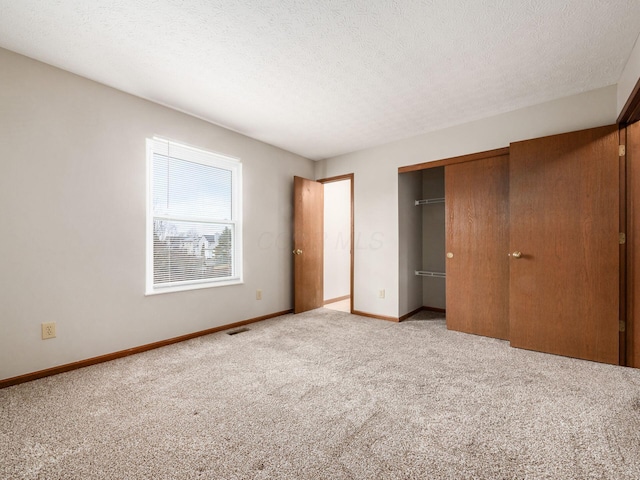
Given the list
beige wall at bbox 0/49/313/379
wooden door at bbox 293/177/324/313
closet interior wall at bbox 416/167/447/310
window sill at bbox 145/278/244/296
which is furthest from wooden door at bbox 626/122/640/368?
beige wall at bbox 0/49/313/379

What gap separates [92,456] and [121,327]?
58.3 inches

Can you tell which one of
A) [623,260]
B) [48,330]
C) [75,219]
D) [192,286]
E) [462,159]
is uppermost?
[462,159]

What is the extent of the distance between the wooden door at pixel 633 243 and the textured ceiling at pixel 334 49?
63 cm

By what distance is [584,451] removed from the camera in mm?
1440

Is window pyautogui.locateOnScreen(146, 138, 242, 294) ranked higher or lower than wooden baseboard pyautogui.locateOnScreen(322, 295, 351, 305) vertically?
higher

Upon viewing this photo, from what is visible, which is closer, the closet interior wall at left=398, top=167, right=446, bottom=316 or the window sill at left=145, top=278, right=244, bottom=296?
the window sill at left=145, top=278, right=244, bottom=296

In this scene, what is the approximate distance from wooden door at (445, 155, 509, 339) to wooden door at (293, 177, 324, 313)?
194 cm

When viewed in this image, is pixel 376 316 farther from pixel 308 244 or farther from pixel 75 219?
pixel 75 219

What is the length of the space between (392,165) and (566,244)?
6.95 feet

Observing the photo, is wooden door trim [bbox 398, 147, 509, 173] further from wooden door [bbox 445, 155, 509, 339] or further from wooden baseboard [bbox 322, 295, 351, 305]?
wooden baseboard [bbox 322, 295, 351, 305]

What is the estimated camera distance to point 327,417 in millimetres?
1734

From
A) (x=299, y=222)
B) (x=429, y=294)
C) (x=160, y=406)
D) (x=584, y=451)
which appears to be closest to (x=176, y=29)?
(x=160, y=406)

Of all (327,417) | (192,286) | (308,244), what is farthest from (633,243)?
(192,286)

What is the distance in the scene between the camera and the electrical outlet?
228 cm
